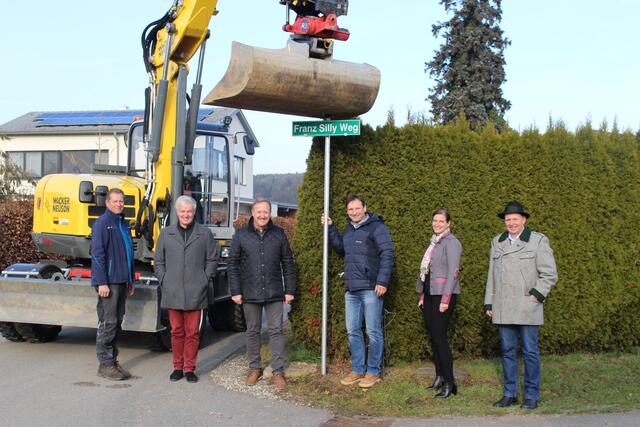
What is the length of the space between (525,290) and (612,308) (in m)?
2.81

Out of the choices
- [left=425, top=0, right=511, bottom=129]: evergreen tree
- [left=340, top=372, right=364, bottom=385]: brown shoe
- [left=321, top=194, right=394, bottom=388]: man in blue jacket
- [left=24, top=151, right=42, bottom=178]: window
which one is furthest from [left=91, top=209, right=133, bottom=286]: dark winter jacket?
[left=24, top=151, right=42, bottom=178]: window

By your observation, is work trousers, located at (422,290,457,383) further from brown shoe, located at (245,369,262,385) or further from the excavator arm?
the excavator arm

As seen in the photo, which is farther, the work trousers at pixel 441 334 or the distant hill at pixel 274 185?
the distant hill at pixel 274 185

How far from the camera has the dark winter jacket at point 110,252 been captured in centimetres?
769

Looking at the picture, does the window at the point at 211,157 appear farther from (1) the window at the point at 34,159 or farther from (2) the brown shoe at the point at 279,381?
(1) the window at the point at 34,159

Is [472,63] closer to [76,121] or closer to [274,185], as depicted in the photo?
[76,121]

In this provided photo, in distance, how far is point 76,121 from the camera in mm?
35344

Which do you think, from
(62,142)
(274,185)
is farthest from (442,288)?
(274,185)

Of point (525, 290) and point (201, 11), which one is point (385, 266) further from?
point (201, 11)

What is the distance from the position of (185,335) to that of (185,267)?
2.52ft

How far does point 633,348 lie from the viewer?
914 cm

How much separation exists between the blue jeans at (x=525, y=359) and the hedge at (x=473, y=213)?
1566 millimetres

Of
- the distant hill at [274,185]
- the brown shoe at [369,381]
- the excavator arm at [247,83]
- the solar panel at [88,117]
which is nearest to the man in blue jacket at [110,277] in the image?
the excavator arm at [247,83]

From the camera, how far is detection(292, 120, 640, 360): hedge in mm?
8195
